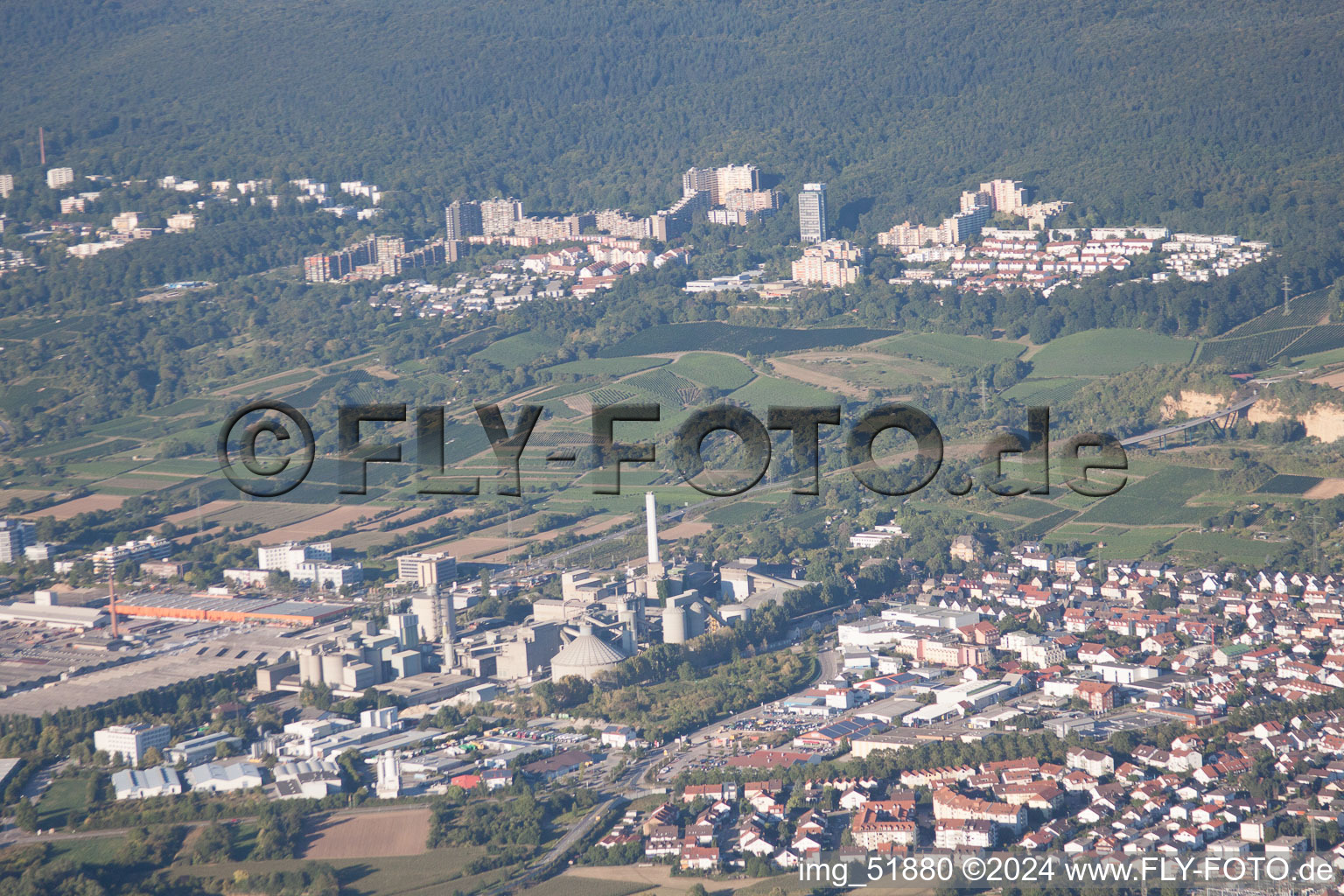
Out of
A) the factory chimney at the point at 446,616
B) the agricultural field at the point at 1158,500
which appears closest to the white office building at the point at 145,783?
the factory chimney at the point at 446,616

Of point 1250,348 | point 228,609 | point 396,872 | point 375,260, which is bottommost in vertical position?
point 396,872

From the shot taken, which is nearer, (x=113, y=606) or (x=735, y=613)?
(x=735, y=613)

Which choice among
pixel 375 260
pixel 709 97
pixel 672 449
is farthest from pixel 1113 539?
pixel 709 97

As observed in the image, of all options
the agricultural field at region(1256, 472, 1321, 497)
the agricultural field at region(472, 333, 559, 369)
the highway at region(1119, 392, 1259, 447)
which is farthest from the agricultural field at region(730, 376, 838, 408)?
the agricultural field at region(1256, 472, 1321, 497)

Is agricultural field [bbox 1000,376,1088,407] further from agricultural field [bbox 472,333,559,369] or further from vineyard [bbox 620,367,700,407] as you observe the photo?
agricultural field [bbox 472,333,559,369]

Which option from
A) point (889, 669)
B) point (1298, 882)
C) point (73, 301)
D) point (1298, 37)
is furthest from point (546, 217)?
point (1298, 882)

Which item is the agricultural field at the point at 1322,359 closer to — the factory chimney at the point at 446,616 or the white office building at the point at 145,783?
the factory chimney at the point at 446,616

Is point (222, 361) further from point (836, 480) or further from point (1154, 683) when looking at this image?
point (1154, 683)

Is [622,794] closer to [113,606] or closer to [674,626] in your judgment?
[674,626]
